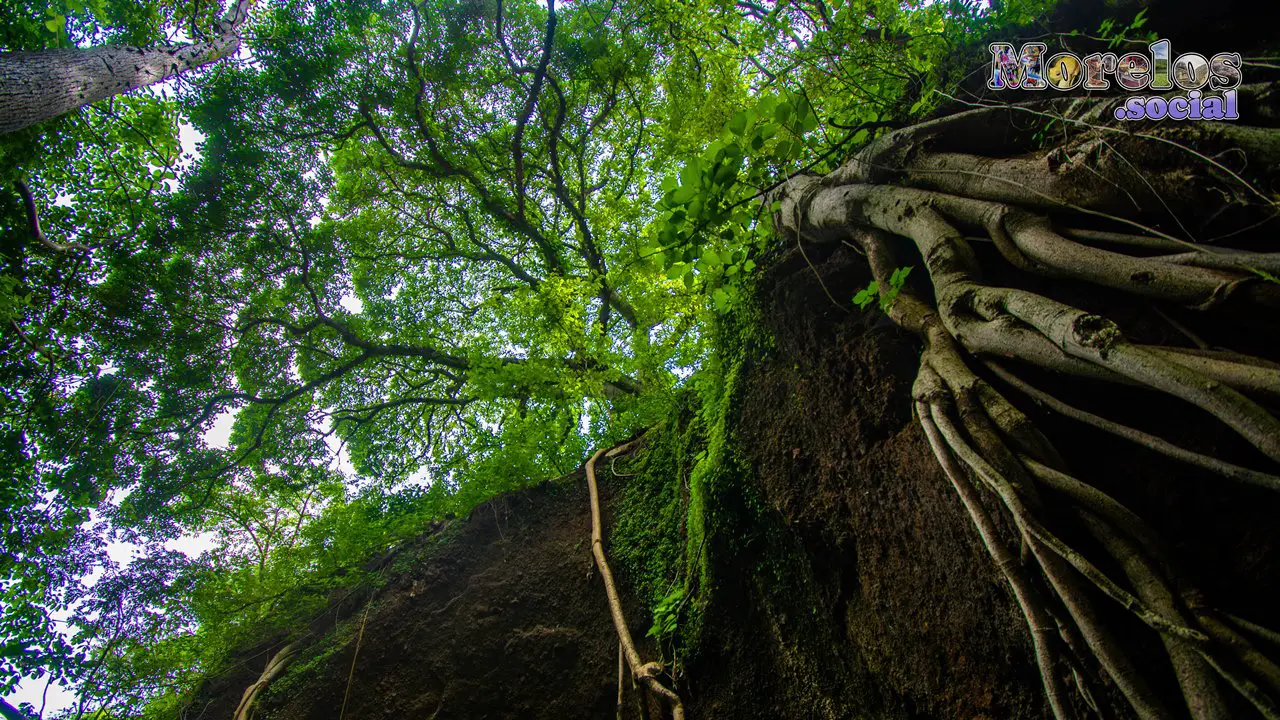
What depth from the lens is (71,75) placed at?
3.74m

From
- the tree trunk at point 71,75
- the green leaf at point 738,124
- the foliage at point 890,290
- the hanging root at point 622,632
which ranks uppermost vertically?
the tree trunk at point 71,75

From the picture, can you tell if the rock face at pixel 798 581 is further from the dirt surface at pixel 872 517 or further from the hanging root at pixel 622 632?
the hanging root at pixel 622 632

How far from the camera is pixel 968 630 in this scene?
1.63m

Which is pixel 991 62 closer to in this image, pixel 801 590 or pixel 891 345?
pixel 891 345

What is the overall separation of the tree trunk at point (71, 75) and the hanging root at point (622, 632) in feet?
16.2

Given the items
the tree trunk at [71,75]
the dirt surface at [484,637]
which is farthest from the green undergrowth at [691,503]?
the tree trunk at [71,75]

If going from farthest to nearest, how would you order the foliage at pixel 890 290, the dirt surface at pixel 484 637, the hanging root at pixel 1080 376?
the dirt surface at pixel 484 637
the foliage at pixel 890 290
the hanging root at pixel 1080 376

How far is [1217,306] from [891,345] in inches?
41.2

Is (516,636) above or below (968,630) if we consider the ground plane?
above

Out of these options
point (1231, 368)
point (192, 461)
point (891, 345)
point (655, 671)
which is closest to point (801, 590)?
point (655, 671)

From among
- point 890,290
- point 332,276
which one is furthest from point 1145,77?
point 332,276

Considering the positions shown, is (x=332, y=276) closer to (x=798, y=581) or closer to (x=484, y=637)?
(x=484, y=637)

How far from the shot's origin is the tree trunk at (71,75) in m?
3.33

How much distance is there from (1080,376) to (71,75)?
6.65m
